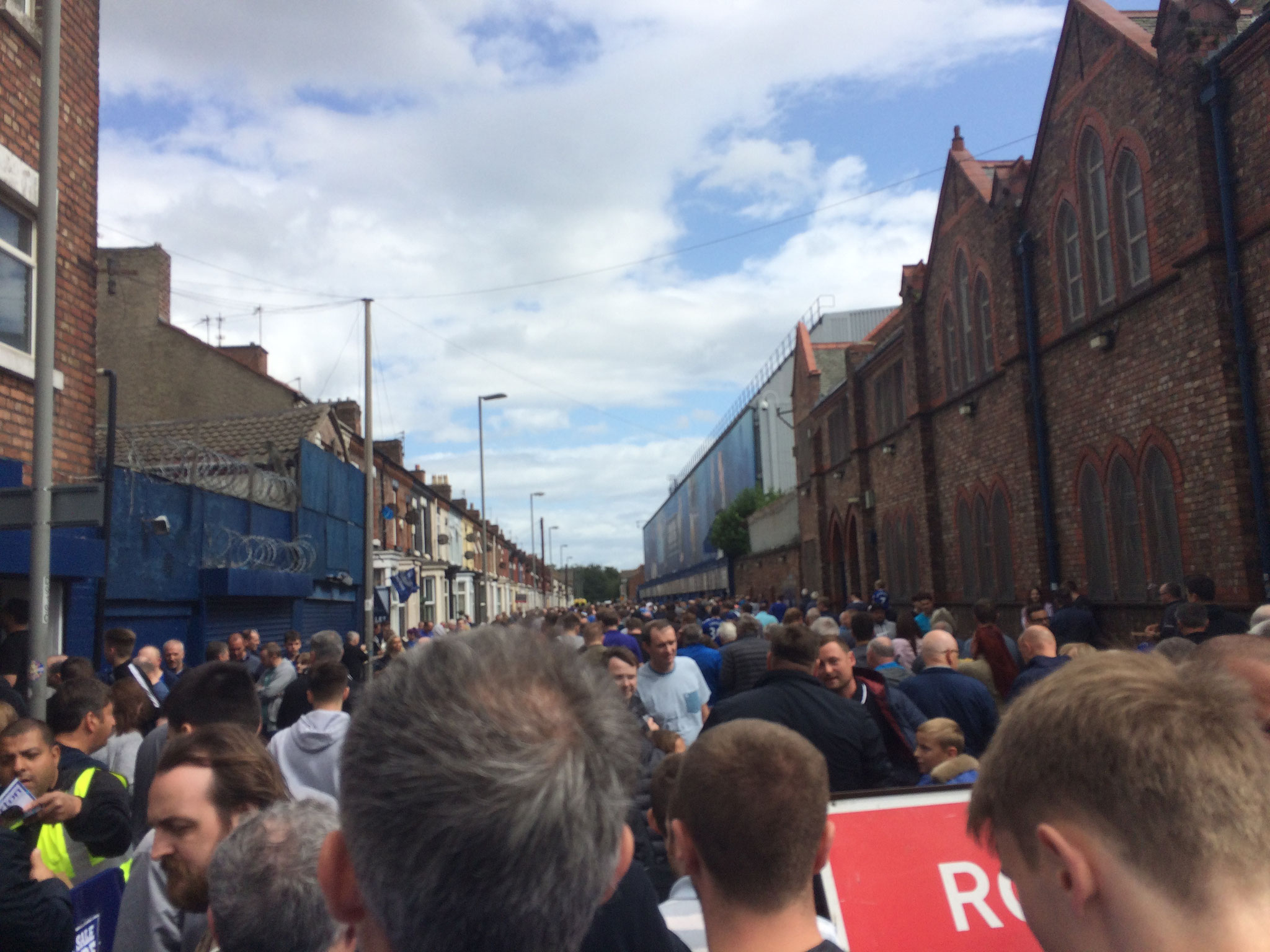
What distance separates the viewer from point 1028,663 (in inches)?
296

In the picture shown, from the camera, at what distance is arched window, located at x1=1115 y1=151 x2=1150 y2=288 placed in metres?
15.1

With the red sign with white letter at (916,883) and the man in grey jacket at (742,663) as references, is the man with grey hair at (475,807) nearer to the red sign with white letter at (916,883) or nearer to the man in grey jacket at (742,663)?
the red sign with white letter at (916,883)

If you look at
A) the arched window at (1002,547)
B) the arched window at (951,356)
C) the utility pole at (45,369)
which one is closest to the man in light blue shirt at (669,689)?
the utility pole at (45,369)

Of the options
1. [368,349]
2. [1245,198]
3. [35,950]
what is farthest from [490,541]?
[35,950]

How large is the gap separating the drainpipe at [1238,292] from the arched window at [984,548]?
8564 mm

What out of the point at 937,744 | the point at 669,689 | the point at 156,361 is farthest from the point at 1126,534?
the point at 156,361

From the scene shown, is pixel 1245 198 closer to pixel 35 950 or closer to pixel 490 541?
pixel 35 950

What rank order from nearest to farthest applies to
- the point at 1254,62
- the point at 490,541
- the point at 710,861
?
the point at 710,861, the point at 1254,62, the point at 490,541

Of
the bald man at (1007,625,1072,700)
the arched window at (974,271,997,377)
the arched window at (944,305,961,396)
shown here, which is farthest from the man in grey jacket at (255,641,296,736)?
the arched window at (944,305,961,396)

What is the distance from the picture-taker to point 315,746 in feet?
19.0

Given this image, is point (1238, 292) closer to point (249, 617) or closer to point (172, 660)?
point (172, 660)

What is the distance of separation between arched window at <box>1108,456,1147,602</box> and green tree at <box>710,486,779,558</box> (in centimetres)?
3490

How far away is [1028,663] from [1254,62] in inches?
363

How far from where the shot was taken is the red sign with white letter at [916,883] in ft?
10.5
